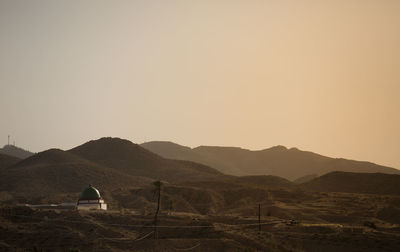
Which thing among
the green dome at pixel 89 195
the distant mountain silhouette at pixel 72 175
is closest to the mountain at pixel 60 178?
the distant mountain silhouette at pixel 72 175

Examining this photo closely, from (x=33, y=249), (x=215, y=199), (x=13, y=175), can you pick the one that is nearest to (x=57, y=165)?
(x=13, y=175)

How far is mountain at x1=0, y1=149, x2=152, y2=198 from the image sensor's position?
148500 mm

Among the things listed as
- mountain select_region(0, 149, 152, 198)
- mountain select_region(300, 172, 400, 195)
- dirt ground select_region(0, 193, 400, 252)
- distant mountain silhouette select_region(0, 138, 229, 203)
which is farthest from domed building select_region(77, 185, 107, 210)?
mountain select_region(300, 172, 400, 195)

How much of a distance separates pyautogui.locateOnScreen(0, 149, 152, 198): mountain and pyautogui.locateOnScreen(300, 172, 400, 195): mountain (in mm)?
45476

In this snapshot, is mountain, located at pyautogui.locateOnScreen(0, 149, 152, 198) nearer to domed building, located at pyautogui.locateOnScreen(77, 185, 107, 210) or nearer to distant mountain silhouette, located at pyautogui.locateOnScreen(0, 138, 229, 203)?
distant mountain silhouette, located at pyautogui.locateOnScreen(0, 138, 229, 203)

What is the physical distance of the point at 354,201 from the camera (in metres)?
122

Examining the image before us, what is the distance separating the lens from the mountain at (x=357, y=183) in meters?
153

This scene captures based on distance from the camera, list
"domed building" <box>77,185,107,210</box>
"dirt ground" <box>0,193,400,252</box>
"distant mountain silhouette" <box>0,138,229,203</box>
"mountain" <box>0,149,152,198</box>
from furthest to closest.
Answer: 1. "distant mountain silhouette" <box>0,138,229,203</box>
2. "mountain" <box>0,149,152,198</box>
3. "domed building" <box>77,185,107,210</box>
4. "dirt ground" <box>0,193,400,252</box>

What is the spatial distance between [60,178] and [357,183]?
74115 mm

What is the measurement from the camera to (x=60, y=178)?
157500 millimetres

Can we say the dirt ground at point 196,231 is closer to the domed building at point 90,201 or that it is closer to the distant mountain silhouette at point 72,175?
the domed building at point 90,201

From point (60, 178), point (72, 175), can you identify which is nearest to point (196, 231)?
point (60, 178)

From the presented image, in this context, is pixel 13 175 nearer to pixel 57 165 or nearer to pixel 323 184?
pixel 57 165

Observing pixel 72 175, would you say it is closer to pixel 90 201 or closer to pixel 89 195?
pixel 89 195
